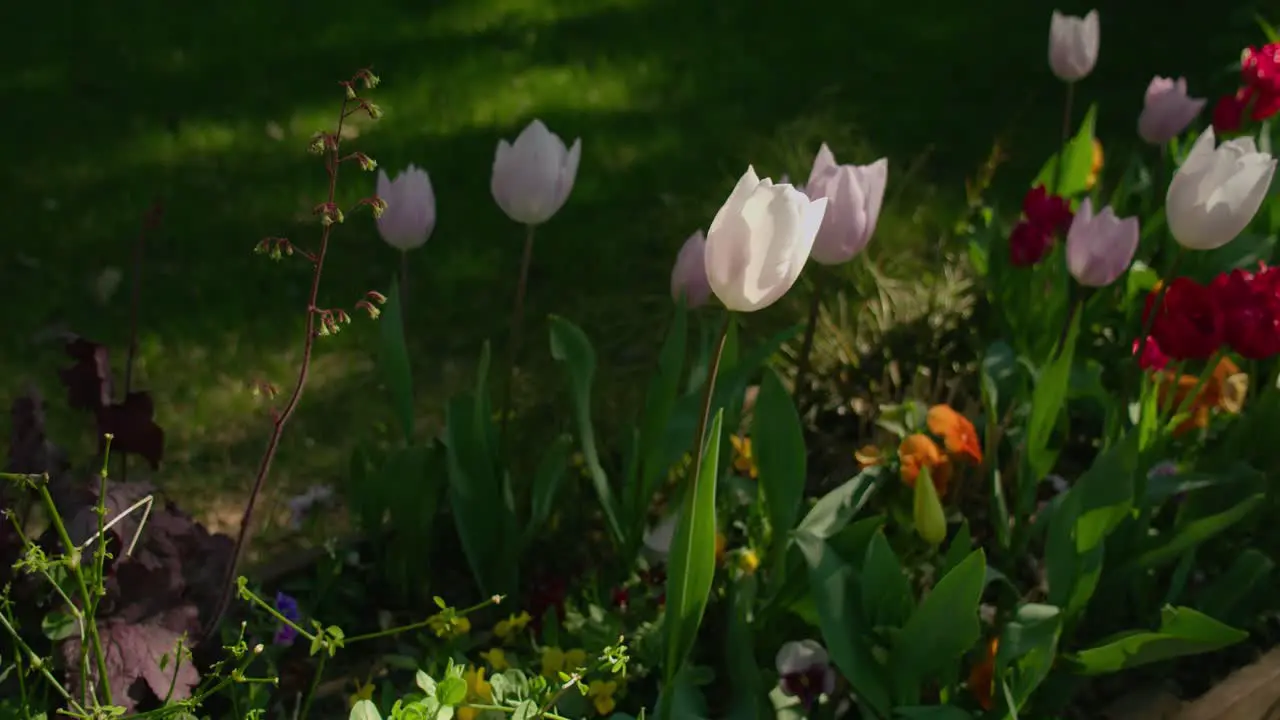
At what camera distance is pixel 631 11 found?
4.60 m

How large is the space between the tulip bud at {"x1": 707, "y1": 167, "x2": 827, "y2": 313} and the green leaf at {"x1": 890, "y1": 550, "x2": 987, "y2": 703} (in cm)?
43

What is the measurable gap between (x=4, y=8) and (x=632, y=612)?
3.43 metres

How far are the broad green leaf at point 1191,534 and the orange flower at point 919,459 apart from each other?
11.4 inches

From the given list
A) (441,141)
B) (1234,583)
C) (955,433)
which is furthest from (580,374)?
(441,141)

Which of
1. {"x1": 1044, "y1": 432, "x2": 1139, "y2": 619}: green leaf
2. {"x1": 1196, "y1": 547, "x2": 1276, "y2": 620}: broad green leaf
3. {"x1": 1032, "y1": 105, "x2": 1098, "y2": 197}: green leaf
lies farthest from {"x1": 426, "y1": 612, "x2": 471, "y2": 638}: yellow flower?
{"x1": 1032, "y1": 105, "x2": 1098, "y2": 197}: green leaf

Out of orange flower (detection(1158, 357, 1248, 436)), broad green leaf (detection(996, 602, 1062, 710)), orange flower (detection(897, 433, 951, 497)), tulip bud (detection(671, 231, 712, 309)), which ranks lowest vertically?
broad green leaf (detection(996, 602, 1062, 710))

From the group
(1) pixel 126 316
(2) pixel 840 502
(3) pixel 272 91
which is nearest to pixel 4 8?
(3) pixel 272 91

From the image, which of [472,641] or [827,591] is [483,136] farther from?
[827,591]

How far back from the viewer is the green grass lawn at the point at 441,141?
9.16 feet

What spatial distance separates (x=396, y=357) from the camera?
5.71ft

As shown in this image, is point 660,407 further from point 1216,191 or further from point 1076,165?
point 1076,165

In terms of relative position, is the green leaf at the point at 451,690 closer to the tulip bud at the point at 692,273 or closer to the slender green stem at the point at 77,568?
the slender green stem at the point at 77,568

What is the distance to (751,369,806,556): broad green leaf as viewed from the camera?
5.37 ft

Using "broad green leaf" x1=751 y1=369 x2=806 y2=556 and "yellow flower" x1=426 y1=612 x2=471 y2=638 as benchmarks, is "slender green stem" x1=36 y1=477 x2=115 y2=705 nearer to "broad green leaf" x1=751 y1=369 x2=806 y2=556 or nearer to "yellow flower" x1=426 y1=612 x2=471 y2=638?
"yellow flower" x1=426 y1=612 x2=471 y2=638
